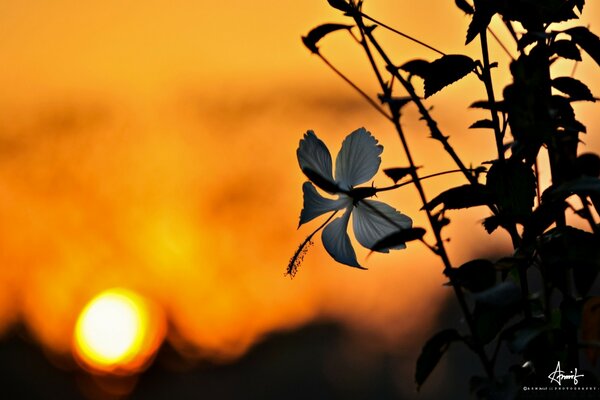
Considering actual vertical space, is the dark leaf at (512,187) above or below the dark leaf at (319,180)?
above

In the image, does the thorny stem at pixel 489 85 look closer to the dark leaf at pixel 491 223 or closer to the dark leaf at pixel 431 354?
the dark leaf at pixel 491 223

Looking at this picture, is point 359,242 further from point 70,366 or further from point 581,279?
point 70,366

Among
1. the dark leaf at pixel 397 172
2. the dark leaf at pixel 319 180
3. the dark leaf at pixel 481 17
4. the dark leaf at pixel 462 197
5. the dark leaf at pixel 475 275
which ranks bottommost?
the dark leaf at pixel 475 275

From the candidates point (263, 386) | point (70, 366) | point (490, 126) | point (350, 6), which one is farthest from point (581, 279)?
point (70, 366)

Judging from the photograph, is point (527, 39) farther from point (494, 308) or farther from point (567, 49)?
point (494, 308)

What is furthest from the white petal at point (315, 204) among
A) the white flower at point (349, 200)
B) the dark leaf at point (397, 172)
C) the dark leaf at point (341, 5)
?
the dark leaf at point (341, 5)

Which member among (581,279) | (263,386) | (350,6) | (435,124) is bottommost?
(263,386)

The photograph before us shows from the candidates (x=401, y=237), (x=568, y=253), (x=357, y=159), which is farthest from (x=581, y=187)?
(x=357, y=159)
